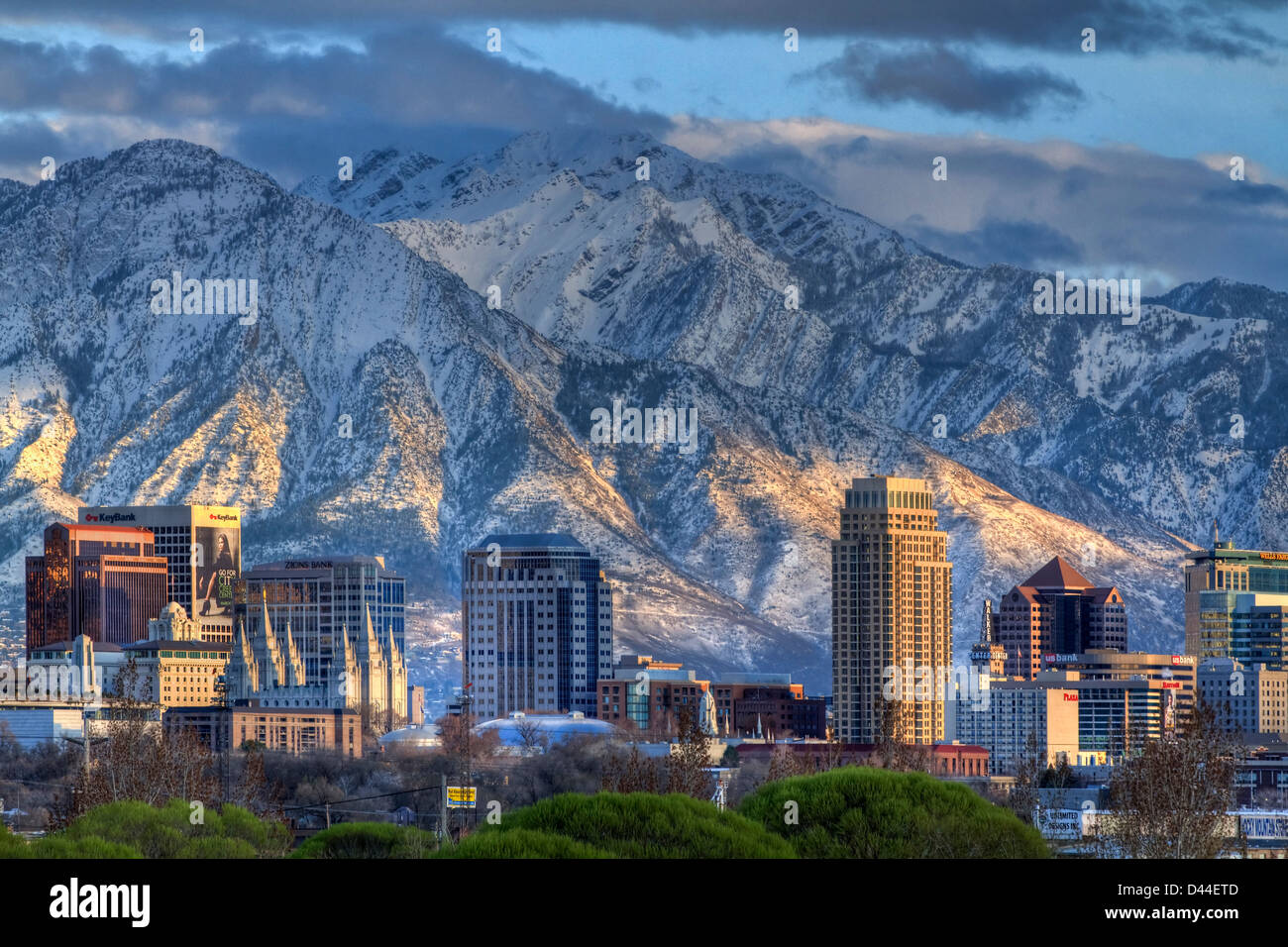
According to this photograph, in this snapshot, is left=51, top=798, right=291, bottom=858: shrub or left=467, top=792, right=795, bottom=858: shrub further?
left=51, top=798, right=291, bottom=858: shrub

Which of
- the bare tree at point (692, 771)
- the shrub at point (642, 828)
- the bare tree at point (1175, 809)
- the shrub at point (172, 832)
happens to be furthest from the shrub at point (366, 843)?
the bare tree at point (692, 771)

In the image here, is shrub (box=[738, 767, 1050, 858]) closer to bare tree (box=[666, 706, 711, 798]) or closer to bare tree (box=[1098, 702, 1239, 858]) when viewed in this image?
bare tree (box=[1098, 702, 1239, 858])

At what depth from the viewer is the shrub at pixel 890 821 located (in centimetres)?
9238

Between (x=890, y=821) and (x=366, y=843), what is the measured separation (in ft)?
85.5
